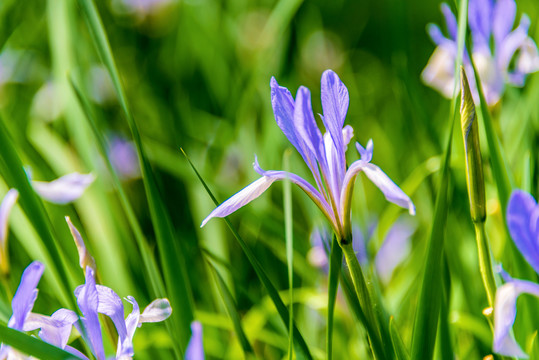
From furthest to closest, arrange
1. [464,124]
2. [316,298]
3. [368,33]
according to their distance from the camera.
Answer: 1. [368,33]
2. [316,298]
3. [464,124]

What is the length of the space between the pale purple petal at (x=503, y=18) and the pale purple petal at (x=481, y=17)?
2 centimetres

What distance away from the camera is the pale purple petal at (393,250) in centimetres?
86

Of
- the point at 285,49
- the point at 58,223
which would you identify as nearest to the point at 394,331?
the point at 58,223

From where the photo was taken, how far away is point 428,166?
74 cm

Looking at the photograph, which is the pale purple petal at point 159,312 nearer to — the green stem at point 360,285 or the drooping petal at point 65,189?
the green stem at point 360,285

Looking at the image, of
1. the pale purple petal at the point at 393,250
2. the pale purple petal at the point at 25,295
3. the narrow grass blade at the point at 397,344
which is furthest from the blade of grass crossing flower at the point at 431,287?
the pale purple petal at the point at 393,250

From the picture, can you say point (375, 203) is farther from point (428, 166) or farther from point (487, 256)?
point (487, 256)

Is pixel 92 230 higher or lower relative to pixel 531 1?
lower

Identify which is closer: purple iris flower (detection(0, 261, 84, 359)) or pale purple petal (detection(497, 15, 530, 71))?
purple iris flower (detection(0, 261, 84, 359))

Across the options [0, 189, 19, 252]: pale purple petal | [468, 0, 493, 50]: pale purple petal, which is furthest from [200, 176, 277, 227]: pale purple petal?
[468, 0, 493, 50]: pale purple petal

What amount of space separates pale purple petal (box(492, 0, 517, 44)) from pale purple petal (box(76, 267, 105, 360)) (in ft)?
1.75

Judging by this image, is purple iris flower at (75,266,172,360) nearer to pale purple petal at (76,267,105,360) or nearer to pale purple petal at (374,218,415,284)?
pale purple petal at (76,267,105,360)

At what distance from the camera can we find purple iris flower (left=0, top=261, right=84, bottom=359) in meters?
0.38

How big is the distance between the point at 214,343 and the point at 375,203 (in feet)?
1.55
